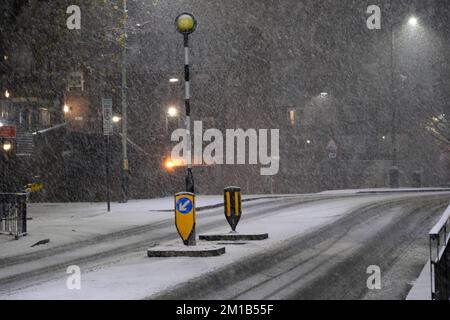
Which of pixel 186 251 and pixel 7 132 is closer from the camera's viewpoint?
pixel 186 251

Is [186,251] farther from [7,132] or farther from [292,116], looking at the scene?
[292,116]

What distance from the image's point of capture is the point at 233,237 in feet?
56.9

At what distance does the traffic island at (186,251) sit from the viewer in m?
14.3

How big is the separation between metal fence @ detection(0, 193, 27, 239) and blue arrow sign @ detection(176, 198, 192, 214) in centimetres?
641

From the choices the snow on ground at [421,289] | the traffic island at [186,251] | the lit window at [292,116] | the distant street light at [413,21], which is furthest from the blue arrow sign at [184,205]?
the lit window at [292,116]

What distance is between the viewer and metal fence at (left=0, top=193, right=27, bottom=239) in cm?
1923

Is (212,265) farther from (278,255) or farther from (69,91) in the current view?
(69,91)

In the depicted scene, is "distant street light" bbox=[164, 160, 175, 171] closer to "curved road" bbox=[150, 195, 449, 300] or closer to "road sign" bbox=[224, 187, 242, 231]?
"curved road" bbox=[150, 195, 449, 300]

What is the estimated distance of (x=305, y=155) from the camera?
169 feet

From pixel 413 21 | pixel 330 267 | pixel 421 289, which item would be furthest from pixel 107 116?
pixel 413 21

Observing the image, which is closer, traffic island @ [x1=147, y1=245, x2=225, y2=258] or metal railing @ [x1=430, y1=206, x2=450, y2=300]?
metal railing @ [x1=430, y1=206, x2=450, y2=300]

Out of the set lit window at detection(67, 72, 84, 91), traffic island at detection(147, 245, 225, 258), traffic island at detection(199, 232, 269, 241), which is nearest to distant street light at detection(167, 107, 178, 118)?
lit window at detection(67, 72, 84, 91)

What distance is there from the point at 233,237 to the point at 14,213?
243 inches

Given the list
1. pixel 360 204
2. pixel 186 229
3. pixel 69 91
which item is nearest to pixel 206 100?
pixel 69 91
